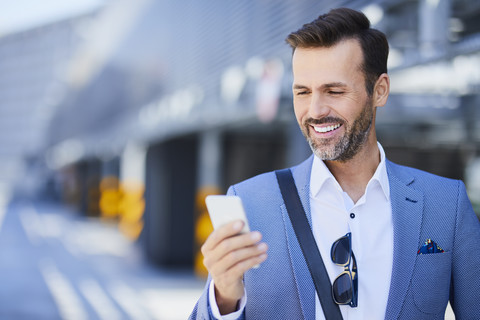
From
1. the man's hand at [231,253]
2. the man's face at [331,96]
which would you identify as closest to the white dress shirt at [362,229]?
the man's face at [331,96]

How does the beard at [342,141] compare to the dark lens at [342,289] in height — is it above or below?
above

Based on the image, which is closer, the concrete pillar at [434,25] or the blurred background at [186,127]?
the concrete pillar at [434,25]

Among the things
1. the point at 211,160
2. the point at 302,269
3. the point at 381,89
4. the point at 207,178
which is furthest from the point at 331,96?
the point at 211,160

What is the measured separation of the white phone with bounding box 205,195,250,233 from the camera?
4.22ft

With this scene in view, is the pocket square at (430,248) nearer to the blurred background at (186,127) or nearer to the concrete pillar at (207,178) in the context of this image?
the blurred background at (186,127)

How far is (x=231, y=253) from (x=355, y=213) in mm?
542

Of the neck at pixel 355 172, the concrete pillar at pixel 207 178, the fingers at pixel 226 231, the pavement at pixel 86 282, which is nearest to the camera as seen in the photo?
the fingers at pixel 226 231

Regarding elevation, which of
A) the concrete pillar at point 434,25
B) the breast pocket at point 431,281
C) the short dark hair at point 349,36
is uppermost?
the concrete pillar at point 434,25

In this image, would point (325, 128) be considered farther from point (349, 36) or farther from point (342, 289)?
point (342, 289)

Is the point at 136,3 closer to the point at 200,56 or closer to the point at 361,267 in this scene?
the point at 200,56

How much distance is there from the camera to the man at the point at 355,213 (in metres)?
1.58

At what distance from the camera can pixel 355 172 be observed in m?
1.76

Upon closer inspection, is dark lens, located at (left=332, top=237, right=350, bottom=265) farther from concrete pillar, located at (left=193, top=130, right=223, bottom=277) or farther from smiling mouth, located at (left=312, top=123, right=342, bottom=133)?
concrete pillar, located at (left=193, top=130, right=223, bottom=277)

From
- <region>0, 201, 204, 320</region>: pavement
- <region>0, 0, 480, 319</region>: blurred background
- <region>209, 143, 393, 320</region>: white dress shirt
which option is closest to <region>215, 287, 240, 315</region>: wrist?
<region>209, 143, 393, 320</region>: white dress shirt
